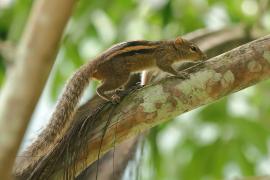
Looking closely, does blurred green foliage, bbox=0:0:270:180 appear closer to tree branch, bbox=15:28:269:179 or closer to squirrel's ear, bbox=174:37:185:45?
squirrel's ear, bbox=174:37:185:45

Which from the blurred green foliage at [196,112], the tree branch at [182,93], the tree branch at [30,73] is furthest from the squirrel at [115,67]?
the tree branch at [30,73]

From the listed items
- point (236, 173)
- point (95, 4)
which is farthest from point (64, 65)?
point (236, 173)

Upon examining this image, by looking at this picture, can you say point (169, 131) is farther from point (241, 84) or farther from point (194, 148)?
point (241, 84)

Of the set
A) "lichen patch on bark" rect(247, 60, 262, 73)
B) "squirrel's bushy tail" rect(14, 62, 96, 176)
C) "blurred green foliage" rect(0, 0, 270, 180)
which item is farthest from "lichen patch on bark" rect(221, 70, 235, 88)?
"blurred green foliage" rect(0, 0, 270, 180)

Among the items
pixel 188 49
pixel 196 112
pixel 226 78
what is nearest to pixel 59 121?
pixel 226 78

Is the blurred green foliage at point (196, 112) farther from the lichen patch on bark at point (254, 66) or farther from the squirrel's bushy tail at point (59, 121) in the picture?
the lichen patch on bark at point (254, 66)
